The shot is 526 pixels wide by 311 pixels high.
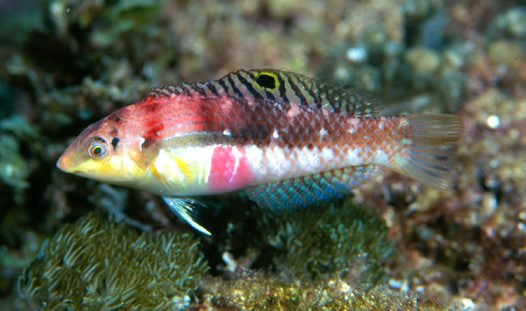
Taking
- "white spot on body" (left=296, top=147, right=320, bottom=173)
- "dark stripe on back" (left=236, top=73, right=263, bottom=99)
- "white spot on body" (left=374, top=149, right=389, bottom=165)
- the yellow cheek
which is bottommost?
"white spot on body" (left=374, top=149, right=389, bottom=165)

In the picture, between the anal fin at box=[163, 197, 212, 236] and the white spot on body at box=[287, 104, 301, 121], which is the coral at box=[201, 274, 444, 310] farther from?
the white spot on body at box=[287, 104, 301, 121]

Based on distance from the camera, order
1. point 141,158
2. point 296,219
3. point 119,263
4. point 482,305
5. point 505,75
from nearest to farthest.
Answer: point 141,158 < point 119,263 < point 296,219 < point 482,305 < point 505,75

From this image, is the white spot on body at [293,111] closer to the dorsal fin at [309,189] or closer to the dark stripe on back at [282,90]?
the dark stripe on back at [282,90]

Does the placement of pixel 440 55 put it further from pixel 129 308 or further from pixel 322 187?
pixel 129 308

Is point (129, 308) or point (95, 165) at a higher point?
point (95, 165)

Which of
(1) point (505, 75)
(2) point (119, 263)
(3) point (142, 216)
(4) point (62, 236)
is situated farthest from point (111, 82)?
→ (1) point (505, 75)

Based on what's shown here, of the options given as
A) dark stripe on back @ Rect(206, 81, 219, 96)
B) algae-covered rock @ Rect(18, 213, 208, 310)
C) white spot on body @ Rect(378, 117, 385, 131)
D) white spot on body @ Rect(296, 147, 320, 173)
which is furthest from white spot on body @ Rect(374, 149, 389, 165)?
algae-covered rock @ Rect(18, 213, 208, 310)
